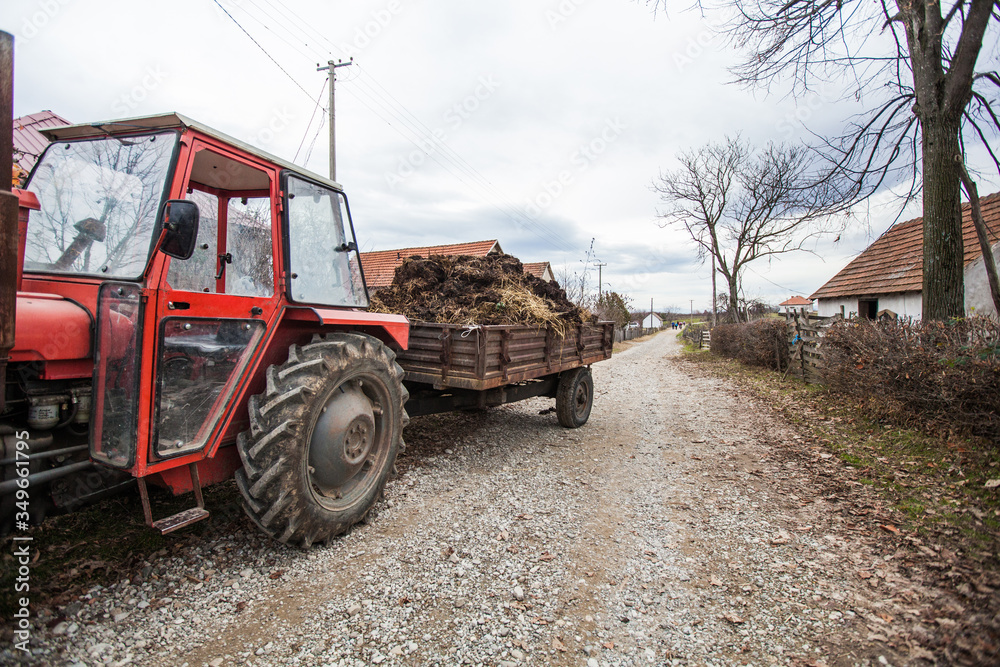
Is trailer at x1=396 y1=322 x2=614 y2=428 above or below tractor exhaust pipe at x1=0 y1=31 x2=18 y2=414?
below

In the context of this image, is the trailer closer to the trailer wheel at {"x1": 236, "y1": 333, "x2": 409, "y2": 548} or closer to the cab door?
the trailer wheel at {"x1": 236, "y1": 333, "x2": 409, "y2": 548}

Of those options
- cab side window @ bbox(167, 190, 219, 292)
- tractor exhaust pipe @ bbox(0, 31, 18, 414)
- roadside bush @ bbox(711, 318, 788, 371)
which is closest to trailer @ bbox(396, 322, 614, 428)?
cab side window @ bbox(167, 190, 219, 292)

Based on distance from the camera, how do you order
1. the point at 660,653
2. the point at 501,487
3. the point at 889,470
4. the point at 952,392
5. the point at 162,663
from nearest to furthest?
the point at 162,663 < the point at 660,653 < the point at 501,487 < the point at 889,470 < the point at 952,392

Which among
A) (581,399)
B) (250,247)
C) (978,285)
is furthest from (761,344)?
(250,247)

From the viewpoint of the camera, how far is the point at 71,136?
2.73 metres

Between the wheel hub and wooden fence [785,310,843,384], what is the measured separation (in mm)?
8986

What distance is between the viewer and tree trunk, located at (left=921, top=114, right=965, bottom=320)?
683 cm

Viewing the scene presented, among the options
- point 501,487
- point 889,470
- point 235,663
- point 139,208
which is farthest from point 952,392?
point 139,208

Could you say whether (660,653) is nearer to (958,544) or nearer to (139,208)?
(958,544)

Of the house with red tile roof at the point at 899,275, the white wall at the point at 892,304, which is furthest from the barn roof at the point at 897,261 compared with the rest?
the white wall at the point at 892,304

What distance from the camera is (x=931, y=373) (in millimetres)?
5348

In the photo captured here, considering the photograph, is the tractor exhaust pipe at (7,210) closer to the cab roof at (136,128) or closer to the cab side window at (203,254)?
the cab roof at (136,128)

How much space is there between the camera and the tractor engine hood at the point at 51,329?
210 centimetres

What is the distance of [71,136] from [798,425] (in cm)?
811
